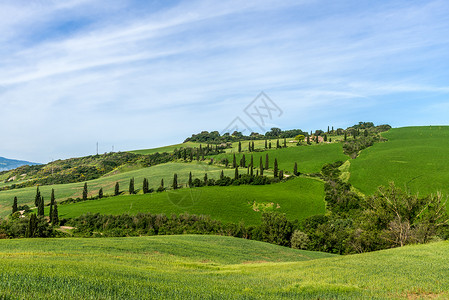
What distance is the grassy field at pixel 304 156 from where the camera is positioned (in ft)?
519

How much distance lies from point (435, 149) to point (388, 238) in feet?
393

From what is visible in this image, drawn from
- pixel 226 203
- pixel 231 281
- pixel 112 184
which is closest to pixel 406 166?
pixel 226 203

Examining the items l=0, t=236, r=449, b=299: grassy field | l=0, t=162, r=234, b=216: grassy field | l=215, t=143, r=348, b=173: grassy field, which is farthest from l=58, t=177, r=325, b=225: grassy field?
l=0, t=236, r=449, b=299: grassy field

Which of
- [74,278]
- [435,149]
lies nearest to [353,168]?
[435,149]

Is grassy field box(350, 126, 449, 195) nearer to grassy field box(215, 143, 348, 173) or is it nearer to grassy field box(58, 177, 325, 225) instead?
grassy field box(215, 143, 348, 173)

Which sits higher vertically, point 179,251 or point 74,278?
point 74,278

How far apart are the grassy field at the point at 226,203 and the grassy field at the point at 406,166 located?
21.3 meters

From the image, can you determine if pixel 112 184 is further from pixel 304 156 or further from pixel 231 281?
pixel 231 281

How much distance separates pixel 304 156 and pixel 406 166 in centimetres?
5624

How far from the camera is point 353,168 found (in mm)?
141250

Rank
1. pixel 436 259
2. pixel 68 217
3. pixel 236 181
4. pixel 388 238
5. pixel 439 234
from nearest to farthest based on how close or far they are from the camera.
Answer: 1. pixel 436 259
2. pixel 388 238
3. pixel 439 234
4. pixel 68 217
5. pixel 236 181

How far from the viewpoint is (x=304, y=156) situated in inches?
6909

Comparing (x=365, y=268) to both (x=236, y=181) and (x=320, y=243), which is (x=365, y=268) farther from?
(x=236, y=181)

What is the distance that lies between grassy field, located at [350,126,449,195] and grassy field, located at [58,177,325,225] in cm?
2127
